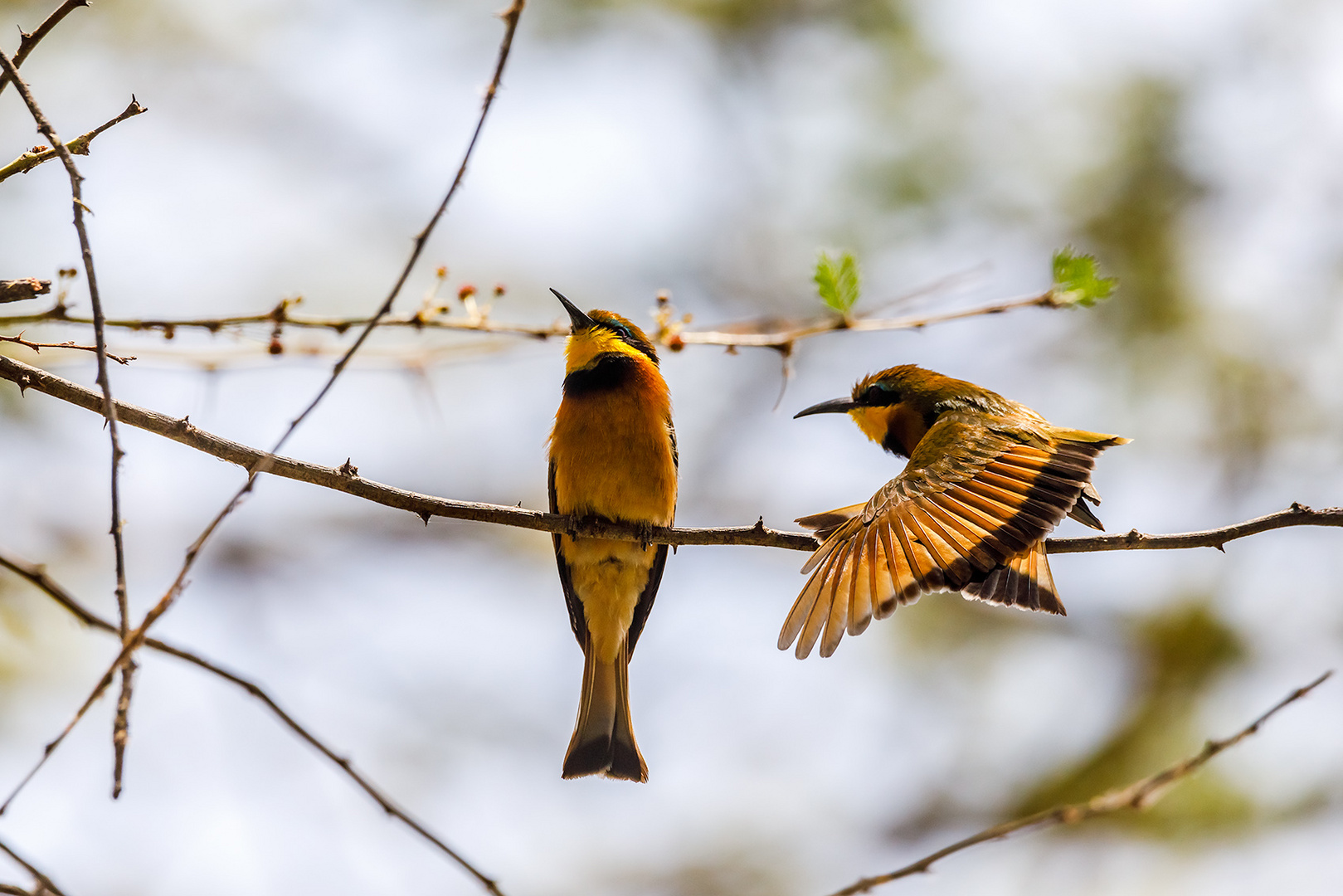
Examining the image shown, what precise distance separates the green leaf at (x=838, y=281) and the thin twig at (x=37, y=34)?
182 cm

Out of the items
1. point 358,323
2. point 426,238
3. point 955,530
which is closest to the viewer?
point 426,238

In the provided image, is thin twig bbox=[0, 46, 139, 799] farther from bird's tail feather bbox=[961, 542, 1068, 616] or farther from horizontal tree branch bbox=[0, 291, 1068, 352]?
bird's tail feather bbox=[961, 542, 1068, 616]

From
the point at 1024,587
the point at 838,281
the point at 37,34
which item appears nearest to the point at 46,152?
the point at 37,34

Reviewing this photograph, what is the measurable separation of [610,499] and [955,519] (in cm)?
157

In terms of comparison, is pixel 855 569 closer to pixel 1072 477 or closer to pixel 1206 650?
pixel 1072 477

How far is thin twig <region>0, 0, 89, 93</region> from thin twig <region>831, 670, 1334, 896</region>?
2.06 metres

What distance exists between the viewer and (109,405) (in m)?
1.62

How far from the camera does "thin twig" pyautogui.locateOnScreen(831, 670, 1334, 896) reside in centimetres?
170

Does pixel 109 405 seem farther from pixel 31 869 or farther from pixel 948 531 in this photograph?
pixel 948 531

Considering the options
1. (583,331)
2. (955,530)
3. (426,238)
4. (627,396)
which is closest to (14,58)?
(426,238)

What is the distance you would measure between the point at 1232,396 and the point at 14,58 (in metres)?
7.23

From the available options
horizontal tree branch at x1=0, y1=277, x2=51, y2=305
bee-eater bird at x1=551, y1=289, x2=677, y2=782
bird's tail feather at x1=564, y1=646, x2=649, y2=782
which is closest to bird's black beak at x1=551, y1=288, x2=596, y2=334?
bee-eater bird at x1=551, y1=289, x2=677, y2=782

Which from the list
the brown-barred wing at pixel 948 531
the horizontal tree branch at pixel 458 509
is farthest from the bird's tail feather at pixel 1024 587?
the horizontal tree branch at pixel 458 509

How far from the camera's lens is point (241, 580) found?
7195mm
